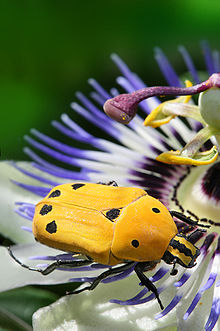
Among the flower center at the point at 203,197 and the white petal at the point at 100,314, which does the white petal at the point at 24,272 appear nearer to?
the white petal at the point at 100,314

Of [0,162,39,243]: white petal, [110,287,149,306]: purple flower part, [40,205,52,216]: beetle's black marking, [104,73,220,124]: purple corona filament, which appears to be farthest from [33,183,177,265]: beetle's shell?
[0,162,39,243]: white petal

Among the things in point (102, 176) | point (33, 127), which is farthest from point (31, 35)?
point (102, 176)

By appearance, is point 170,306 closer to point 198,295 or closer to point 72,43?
point 198,295

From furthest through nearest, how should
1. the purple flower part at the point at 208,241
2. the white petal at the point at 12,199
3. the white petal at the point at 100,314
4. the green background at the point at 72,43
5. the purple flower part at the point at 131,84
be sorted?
1. the green background at the point at 72,43
2. the purple flower part at the point at 131,84
3. the white petal at the point at 12,199
4. the purple flower part at the point at 208,241
5. the white petal at the point at 100,314

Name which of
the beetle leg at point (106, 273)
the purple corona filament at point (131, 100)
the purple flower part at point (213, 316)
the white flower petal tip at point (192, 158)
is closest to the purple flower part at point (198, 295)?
the purple flower part at point (213, 316)

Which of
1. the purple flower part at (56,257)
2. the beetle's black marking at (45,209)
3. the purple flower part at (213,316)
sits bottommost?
the purple flower part at (213,316)

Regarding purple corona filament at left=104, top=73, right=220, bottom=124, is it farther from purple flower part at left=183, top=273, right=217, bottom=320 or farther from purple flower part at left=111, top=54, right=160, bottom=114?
purple flower part at left=111, top=54, right=160, bottom=114

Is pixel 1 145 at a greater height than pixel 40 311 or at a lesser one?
greater

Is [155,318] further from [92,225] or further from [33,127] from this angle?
[33,127]

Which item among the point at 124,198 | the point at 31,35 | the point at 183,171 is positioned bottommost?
the point at 183,171
